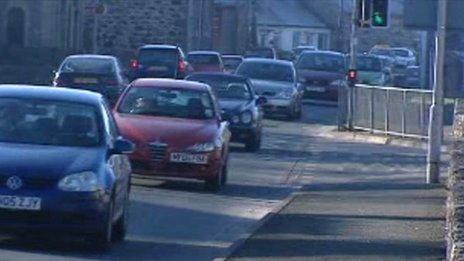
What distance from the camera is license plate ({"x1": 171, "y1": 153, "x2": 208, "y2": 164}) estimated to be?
22469 millimetres

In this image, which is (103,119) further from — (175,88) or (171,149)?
(175,88)

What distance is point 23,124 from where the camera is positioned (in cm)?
1577

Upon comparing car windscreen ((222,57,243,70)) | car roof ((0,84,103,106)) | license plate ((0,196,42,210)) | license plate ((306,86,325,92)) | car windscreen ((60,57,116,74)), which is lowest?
license plate ((306,86,325,92))

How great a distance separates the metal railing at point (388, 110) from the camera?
37.6 m

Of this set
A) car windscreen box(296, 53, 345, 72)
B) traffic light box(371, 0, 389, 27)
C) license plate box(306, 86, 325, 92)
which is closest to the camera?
traffic light box(371, 0, 389, 27)

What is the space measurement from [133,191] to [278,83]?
22964mm

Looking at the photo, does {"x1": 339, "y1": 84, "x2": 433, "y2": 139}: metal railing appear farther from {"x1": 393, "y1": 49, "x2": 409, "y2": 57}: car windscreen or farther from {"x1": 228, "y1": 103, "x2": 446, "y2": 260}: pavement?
{"x1": 393, "y1": 49, "x2": 409, "y2": 57}: car windscreen

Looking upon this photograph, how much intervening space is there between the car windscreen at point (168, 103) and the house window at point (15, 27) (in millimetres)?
52884

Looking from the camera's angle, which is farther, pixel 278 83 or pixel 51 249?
pixel 278 83

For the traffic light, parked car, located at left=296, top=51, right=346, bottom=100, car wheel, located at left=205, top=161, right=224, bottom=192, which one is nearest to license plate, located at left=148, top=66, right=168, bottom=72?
parked car, located at left=296, top=51, right=346, bottom=100

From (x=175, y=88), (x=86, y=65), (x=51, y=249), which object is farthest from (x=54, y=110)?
(x=86, y=65)

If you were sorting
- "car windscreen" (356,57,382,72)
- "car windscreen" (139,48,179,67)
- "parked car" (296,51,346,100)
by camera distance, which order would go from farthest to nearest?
1. "car windscreen" (356,57,382,72)
2. "parked car" (296,51,346,100)
3. "car windscreen" (139,48,179,67)

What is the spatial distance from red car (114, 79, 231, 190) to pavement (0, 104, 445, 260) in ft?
1.13

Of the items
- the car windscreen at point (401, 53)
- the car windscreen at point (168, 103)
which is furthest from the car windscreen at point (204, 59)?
the car windscreen at point (168, 103)
